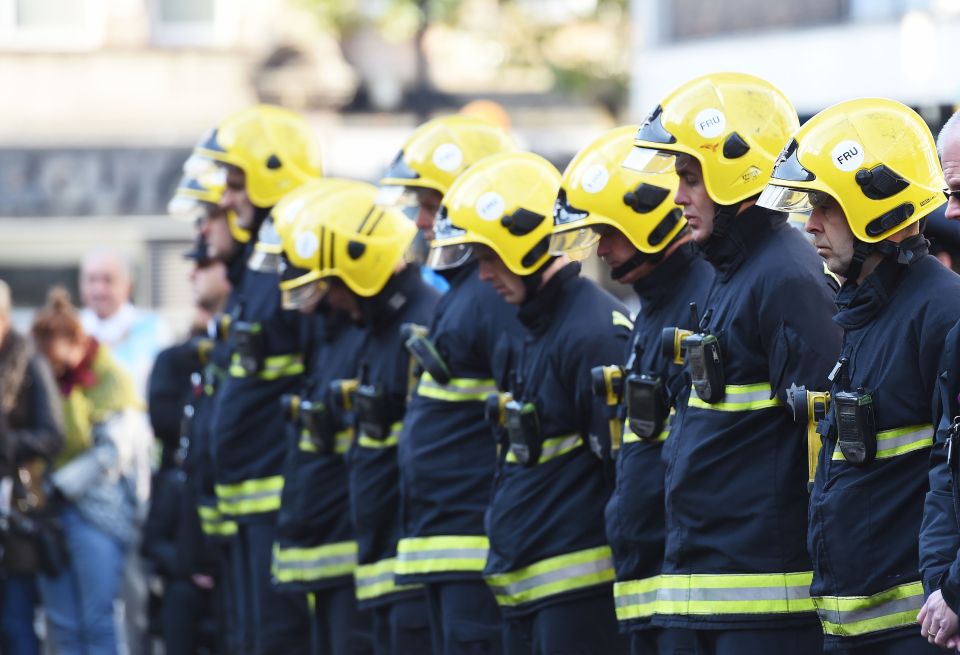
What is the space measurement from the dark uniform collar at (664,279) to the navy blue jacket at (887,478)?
132 centimetres

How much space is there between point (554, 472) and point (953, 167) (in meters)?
2.45

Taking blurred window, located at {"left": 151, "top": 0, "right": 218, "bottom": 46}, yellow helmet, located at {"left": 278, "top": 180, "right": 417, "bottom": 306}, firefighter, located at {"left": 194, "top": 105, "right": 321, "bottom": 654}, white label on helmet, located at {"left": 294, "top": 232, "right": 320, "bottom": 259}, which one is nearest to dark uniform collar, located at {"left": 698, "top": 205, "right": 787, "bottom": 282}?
yellow helmet, located at {"left": 278, "top": 180, "right": 417, "bottom": 306}

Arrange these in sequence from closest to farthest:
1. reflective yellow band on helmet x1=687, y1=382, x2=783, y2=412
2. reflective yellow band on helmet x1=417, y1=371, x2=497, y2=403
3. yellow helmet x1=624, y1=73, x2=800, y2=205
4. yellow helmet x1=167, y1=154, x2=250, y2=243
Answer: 1. reflective yellow band on helmet x1=687, y1=382, x2=783, y2=412
2. yellow helmet x1=624, y1=73, x2=800, y2=205
3. reflective yellow band on helmet x1=417, y1=371, x2=497, y2=403
4. yellow helmet x1=167, y1=154, x2=250, y2=243

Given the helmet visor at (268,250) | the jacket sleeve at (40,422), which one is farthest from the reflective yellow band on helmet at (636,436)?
the jacket sleeve at (40,422)

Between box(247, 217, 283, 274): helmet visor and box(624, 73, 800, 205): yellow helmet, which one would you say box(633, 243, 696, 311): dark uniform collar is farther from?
box(247, 217, 283, 274): helmet visor

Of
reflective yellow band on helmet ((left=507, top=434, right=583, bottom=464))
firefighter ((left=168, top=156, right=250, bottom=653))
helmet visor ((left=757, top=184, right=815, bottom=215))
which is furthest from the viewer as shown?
firefighter ((left=168, top=156, right=250, bottom=653))

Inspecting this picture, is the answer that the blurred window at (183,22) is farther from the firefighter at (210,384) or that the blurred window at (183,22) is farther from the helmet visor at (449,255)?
the helmet visor at (449,255)

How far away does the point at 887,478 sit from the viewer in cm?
522

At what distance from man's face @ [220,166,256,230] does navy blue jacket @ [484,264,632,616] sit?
3.11 meters

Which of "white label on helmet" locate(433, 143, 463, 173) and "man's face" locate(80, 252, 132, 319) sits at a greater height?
"white label on helmet" locate(433, 143, 463, 173)

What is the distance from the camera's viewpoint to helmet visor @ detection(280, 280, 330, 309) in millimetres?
8539

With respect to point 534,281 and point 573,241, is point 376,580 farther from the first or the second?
point 573,241

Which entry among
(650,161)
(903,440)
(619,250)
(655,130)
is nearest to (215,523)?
(619,250)

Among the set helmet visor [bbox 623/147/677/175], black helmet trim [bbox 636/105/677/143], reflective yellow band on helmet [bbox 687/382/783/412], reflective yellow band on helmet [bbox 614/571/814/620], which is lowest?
reflective yellow band on helmet [bbox 614/571/814/620]
